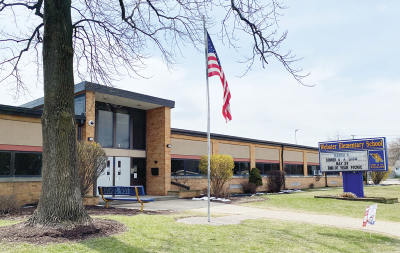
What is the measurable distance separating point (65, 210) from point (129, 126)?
1381 cm

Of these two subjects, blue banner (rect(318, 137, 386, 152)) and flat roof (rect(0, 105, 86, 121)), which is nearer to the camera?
flat roof (rect(0, 105, 86, 121))

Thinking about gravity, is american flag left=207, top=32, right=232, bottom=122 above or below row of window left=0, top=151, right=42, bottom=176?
above

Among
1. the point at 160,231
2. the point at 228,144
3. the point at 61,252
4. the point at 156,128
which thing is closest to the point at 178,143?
the point at 156,128

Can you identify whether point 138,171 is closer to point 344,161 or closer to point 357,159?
point 344,161

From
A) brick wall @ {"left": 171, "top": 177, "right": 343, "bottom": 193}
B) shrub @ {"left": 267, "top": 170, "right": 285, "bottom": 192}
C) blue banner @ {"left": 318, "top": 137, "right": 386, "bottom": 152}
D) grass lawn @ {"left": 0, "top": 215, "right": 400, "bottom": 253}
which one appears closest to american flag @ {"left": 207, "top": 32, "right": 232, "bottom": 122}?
grass lawn @ {"left": 0, "top": 215, "right": 400, "bottom": 253}

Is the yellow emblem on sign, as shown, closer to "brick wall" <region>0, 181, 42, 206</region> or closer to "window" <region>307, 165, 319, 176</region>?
"window" <region>307, 165, 319, 176</region>

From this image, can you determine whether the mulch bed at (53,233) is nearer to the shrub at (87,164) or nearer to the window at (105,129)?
the shrub at (87,164)

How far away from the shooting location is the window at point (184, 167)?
2186cm

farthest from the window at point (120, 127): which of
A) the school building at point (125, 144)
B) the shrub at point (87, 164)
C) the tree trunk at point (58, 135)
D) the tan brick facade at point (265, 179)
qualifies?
the tree trunk at point (58, 135)

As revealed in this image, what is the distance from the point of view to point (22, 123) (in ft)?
50.1

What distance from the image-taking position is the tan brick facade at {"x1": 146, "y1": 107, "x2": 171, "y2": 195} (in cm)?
2059

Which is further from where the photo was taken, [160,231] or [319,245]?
[160,231]

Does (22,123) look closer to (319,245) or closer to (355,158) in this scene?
(319,245)

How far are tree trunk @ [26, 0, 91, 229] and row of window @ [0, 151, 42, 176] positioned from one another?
7.92 meters
